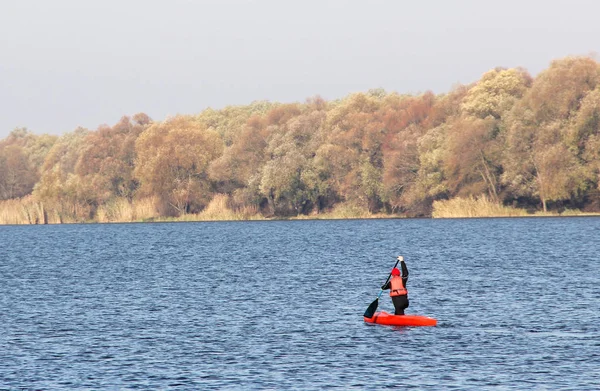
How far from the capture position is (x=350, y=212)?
467ft

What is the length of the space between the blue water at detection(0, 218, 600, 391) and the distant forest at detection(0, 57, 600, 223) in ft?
122

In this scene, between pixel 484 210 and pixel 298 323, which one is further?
pixel 484 210

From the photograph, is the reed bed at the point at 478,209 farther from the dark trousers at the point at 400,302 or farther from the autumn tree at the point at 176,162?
the dark trousers at the point at 400,302

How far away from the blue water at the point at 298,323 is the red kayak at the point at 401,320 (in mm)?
362

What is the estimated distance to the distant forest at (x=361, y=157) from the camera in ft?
371

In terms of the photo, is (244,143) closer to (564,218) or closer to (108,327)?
(564,218)

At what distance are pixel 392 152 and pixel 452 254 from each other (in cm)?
5492

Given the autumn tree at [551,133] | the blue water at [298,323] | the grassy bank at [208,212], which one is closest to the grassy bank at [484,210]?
the grassy bank at [208,212]

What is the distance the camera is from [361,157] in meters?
137

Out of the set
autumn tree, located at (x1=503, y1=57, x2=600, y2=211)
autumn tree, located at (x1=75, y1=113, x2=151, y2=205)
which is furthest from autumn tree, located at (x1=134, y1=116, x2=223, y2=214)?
autumn tree, located at (x1=503, y1=57, x2=600, y2=211)

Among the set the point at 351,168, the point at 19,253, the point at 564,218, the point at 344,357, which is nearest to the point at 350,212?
the point at 351,168

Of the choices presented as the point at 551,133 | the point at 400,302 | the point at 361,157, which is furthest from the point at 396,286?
the point at 361,157

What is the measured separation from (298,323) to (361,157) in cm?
9914

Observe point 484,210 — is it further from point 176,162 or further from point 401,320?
point 401,320
